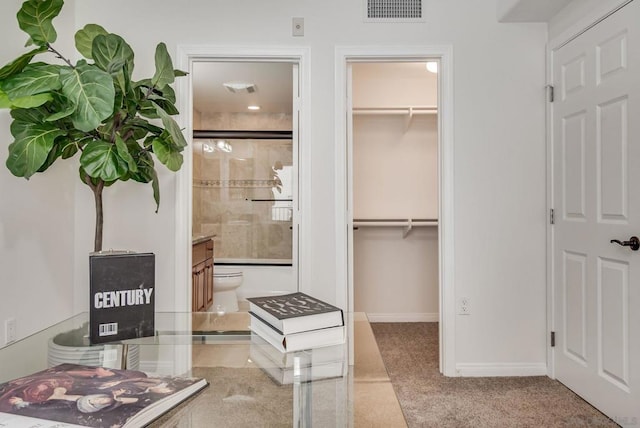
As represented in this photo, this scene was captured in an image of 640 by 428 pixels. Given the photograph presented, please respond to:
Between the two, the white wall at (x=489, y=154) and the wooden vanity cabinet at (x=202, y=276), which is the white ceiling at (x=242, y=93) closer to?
the white wall at (x=489, y=154)

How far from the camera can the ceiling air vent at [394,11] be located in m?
2.75

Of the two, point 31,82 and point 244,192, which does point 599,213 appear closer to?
point 31,82

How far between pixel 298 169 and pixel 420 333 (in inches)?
73.2

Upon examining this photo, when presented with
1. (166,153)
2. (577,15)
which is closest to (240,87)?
(166,153)

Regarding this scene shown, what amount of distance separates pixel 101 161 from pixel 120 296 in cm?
77

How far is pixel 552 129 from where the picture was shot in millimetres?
2701

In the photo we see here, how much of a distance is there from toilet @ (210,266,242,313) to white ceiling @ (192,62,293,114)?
1.81 m

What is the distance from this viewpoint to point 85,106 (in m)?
1.60

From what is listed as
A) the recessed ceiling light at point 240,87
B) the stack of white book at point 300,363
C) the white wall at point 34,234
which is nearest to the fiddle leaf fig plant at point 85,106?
the white wall at point 34,234

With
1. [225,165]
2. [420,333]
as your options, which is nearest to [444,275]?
[420,333]

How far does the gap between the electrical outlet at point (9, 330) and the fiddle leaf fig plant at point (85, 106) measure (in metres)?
0.62

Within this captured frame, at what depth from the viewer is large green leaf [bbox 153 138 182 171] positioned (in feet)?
6.66

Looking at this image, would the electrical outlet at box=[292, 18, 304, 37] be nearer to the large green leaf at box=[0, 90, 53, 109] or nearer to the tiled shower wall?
the large green leaf at box=[0, 90, 53, 109]

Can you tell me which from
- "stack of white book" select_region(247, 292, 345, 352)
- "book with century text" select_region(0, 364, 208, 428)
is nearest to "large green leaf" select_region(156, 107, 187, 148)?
"stack of white book" select_region(247, 292, 345, 352)
